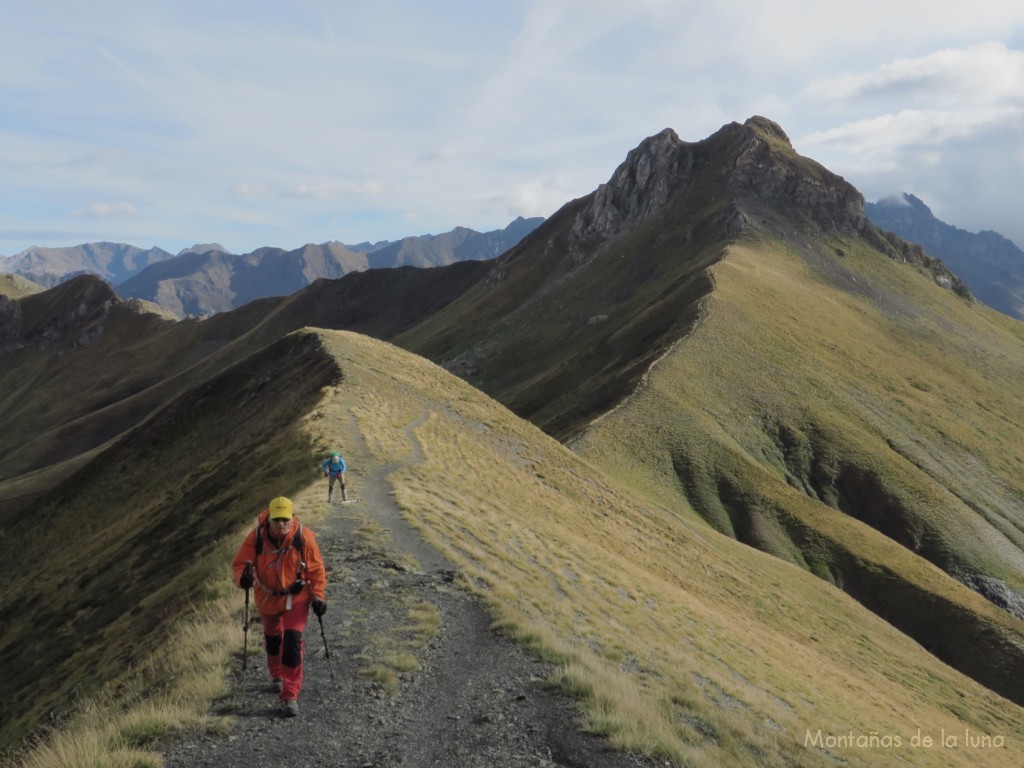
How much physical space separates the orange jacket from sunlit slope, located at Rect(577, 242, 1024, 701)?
51.2 meters

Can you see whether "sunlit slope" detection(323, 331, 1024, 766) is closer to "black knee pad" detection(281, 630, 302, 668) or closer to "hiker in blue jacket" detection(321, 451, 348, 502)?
"hiker in blue jacket" detection(321, 451, 348, 502)

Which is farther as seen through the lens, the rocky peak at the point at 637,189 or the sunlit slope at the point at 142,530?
the rocky peak at the point at 637,189

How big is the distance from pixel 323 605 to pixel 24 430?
19377cm

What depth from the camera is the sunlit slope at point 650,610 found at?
13305 millimetres

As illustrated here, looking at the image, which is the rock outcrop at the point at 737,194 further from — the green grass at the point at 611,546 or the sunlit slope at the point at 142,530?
the sunlit slope at the point at 142,530

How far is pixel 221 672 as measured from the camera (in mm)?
11453

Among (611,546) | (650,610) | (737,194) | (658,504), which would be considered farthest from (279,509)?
(737,194)

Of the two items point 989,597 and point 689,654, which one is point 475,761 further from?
point 989,597

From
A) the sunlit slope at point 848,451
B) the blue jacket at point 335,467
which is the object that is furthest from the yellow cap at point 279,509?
the sunlit slope at point 848,451

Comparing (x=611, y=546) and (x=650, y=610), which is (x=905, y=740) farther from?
(x=611, y=546)

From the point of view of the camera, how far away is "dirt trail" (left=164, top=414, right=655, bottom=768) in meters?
9.59

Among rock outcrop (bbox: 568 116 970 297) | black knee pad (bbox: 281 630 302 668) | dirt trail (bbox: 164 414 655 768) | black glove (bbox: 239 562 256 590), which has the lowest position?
dirt trail (bbox: 164 414 655 768)

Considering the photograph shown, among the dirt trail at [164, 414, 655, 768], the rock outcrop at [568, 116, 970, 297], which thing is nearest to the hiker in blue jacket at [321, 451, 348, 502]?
the dirt trail at [164, 414, 655, 768]

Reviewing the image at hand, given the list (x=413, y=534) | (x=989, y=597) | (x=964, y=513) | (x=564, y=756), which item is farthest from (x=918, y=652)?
(x=564, y=756)
